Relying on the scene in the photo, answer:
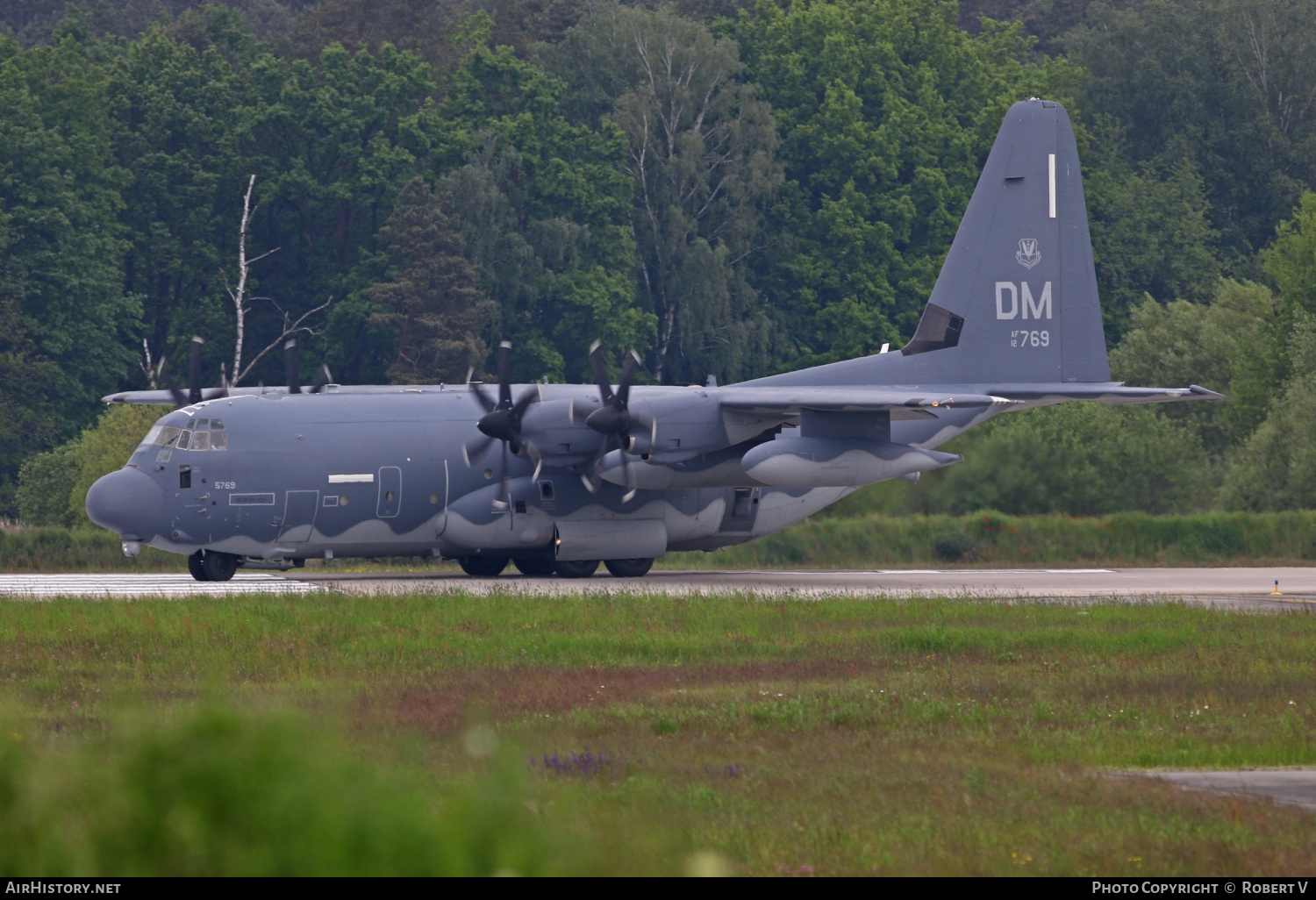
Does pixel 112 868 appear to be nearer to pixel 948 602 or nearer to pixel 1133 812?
pixel 1133 812

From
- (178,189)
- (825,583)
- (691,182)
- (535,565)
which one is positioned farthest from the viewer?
(691,182)

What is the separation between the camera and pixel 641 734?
11.9m

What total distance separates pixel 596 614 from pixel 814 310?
46.3 metres

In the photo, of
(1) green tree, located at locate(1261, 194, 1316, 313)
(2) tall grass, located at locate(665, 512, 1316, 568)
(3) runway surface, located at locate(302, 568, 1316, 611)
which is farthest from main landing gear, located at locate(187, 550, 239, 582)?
(1) green tree, located at locate(1261, 194, 1316, 313)

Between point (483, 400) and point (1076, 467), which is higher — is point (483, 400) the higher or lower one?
the higher one

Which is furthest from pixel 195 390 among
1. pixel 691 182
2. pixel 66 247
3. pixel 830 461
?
pixel 691 182

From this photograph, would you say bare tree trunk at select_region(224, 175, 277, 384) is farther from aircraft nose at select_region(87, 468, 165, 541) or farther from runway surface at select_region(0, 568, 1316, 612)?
aircraft nose at select_region(87, 468, 165, 541)

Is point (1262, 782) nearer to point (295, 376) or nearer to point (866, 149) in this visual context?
point (295, 376)

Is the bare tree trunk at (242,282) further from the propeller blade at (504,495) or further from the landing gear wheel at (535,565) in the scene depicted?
the propeller blade at (504,495)

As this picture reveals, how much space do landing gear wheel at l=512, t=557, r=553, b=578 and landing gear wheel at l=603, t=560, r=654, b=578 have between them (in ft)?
3.78

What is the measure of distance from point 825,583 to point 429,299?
2964cm

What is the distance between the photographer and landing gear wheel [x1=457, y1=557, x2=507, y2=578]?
2867cm

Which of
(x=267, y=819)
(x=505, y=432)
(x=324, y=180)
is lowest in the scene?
(x=505, y=432)
